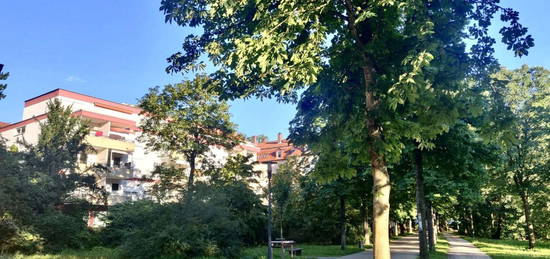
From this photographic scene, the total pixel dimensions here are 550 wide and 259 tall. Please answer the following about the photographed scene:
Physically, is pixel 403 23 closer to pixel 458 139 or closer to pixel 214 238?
pixel 458 139

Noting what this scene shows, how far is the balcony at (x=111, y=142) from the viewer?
37.3 m

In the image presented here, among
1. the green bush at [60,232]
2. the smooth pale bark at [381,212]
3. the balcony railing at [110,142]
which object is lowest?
the green bush at [60,232]

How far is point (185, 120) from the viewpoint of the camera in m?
28.9

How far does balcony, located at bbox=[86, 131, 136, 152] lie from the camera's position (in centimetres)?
3734

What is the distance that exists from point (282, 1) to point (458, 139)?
32.9ft

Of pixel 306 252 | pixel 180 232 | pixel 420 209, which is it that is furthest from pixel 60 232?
pixel 420 209

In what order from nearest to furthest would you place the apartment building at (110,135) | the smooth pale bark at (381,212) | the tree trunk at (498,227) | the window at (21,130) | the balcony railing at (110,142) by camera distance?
the smooth pale bark at (381,212) → the balcony railing at (110,142) → the apartment building at (110,135) → the window at (21,130) → the tree trunk at (498,227)

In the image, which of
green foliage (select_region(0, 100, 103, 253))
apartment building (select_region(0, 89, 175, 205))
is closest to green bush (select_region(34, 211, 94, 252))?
green foliage (select_region(0, 100, 103, 253))

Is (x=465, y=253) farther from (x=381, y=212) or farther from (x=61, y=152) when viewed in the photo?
(x=61, y=152)

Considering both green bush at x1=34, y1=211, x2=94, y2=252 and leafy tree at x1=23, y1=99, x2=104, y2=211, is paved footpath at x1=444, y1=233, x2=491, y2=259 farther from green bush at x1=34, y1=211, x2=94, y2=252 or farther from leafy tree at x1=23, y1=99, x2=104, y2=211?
leafy tree at x1=23, y1=99, x2=104, y2=211

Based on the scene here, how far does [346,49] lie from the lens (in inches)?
334

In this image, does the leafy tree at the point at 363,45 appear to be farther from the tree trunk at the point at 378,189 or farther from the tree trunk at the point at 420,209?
the tree trunk at the point at 420,209

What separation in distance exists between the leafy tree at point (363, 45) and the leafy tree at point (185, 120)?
20.2 m

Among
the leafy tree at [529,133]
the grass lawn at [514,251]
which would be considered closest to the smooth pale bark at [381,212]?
the grass lawn at [514,251]
